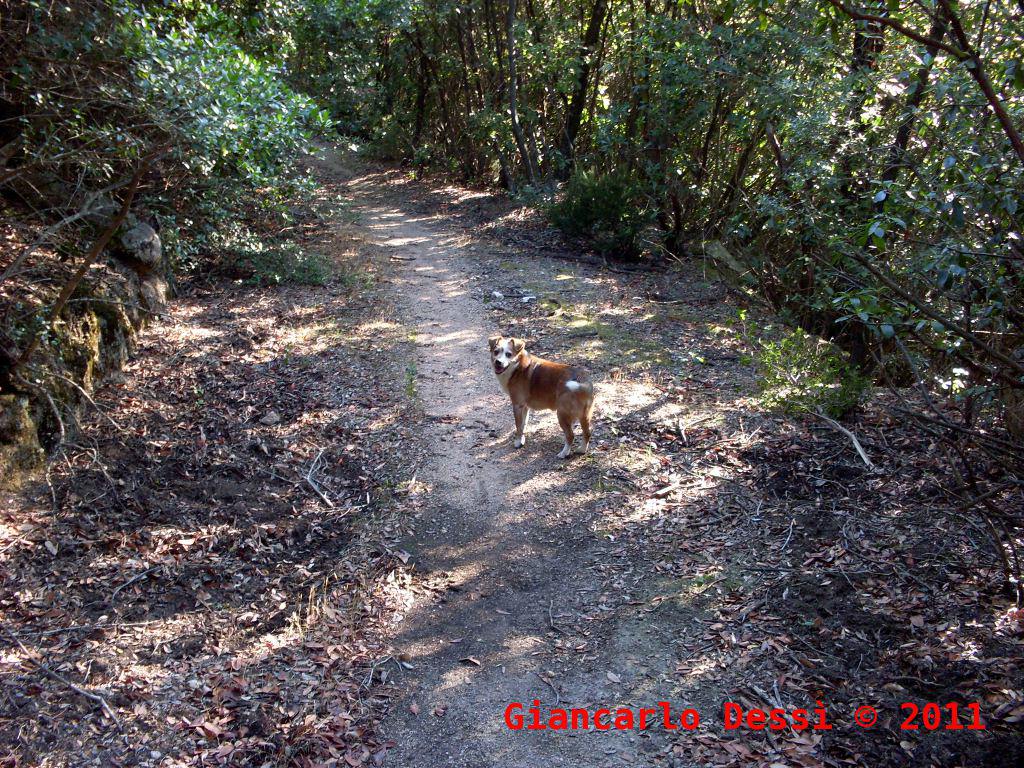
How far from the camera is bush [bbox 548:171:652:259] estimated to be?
48.1 feet

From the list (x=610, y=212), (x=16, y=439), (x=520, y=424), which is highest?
(x=610, y=212)

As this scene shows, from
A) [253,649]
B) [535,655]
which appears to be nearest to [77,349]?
[253,649]

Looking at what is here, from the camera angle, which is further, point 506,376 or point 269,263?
point 269,263

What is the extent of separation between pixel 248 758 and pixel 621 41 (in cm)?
1559

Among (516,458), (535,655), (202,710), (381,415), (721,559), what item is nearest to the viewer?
(202,710)

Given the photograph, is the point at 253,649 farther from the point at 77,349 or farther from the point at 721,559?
the point at 77,349

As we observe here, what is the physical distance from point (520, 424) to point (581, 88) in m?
13.5

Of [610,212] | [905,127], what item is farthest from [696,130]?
[905,127]

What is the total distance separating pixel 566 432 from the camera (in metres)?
7.33

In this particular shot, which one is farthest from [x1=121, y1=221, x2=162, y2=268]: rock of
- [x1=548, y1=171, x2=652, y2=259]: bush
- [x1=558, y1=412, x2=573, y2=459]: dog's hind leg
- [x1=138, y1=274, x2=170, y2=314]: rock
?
[x1=548, y1=171, x2=652, y2=259]: bush

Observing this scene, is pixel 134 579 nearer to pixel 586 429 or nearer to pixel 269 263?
pixel 586 429

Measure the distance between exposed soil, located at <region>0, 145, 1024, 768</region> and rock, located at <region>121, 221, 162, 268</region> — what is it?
1611mm

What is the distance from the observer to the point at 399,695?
191 inches

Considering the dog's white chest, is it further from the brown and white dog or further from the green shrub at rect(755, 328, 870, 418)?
the green shrub at rect(755, 328, 870, 418)
